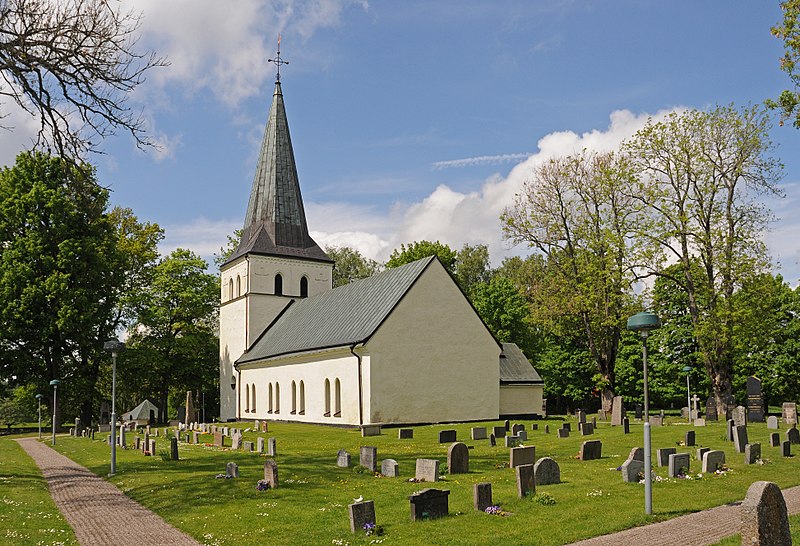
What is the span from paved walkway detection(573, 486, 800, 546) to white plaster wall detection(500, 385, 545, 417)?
2778 centimetres

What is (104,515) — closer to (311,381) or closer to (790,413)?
(311,381)

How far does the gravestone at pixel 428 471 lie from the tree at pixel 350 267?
60.3 metres

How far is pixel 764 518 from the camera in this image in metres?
7.93

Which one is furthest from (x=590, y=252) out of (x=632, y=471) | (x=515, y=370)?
(x=632, y=471)

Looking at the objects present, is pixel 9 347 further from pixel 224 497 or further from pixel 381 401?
pixel 224 497

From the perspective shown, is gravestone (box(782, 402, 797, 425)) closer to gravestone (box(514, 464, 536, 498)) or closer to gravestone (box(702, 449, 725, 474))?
gravestone (box(702, 449, 725, 474))

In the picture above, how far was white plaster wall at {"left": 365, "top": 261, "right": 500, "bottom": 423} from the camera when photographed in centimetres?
3416

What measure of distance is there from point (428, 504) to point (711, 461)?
797 centimetres

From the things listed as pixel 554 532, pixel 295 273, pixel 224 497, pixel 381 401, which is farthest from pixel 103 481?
pixel 295 273

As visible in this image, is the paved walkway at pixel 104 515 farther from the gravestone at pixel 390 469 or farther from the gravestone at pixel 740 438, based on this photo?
the gravestone at pixel 740 438

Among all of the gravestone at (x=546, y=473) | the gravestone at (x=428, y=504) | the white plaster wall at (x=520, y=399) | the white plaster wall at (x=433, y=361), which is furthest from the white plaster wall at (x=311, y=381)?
the gravestone at (x=428, y=504)

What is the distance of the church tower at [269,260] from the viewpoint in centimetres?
4875

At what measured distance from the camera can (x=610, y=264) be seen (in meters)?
39.1

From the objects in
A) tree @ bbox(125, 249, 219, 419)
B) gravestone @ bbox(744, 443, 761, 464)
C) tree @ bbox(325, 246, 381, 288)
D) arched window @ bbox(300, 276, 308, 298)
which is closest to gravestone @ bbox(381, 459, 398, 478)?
gravestone @ bbox(744, 443, 761, 464)
